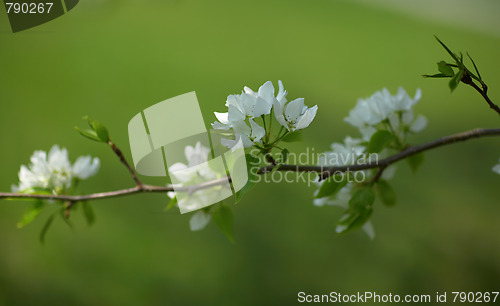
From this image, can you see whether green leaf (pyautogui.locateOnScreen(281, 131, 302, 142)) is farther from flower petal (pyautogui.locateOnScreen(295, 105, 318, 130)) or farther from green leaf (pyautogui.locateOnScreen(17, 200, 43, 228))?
green leaf (pyautogui.locateOnScreen(17, 200, 43, 228))

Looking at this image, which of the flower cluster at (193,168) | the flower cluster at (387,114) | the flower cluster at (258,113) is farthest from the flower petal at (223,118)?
the flower cluster at (387,114)

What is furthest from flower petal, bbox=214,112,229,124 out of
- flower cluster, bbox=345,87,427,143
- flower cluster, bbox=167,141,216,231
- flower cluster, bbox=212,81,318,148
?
flower cluster, bbox=345,87,427,143

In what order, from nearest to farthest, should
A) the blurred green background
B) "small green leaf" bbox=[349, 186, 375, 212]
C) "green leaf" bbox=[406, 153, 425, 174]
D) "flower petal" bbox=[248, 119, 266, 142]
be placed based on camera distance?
"flower petal" bbox=[248, 119, 266, 142], "small green leaf" bbox=[349, 186, 375, 212], "green leaf" bbox=[406, 153, 425, 174], the blurred green background

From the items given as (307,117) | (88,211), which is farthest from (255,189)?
(307,117)

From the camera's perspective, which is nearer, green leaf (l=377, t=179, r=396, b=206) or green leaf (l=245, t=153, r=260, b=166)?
green leaf (l=245, t=153, r=260, b=166)

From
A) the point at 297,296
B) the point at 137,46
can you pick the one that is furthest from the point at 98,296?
the point at 137,46

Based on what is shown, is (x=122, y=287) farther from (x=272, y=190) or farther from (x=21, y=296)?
(x=272, y=190)

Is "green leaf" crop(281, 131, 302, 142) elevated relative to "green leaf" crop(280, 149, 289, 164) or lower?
elevated
